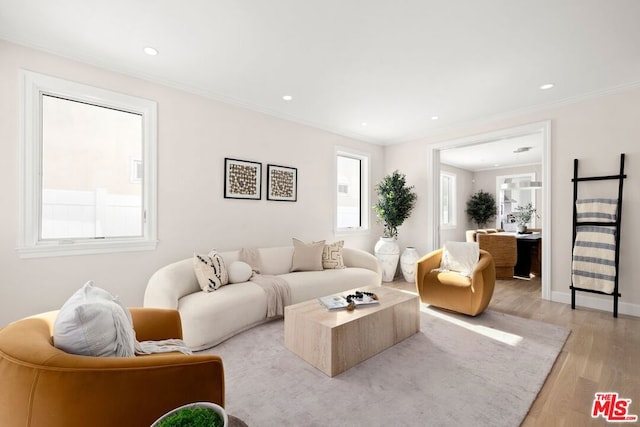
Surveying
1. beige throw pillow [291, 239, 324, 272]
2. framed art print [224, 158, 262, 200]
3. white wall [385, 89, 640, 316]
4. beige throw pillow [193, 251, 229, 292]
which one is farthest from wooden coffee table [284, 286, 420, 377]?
white wall [385, 89, 640, 316]

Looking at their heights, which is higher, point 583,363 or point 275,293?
point 275,293

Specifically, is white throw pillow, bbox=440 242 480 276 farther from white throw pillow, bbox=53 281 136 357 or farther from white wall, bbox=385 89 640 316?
white throw pillow, bbox=53 281 136 357

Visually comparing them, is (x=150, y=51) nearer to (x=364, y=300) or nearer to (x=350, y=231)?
(x=364, y=300)

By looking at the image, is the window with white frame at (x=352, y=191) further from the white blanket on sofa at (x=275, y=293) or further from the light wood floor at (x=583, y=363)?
the light wood floor at (x=583, y=363)

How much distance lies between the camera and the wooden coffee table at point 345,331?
2154 millimetres

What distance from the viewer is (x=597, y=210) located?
137 inches

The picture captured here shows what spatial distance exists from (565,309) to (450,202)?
5418 millimetres

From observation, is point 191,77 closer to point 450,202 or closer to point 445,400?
point 445,400

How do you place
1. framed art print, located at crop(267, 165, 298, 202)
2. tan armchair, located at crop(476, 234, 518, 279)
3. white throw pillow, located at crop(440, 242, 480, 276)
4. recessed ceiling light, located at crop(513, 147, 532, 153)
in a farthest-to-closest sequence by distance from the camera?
recessed ceiling light, located at crop(513, 147, 532, 153)
tan armchair, located at crop(476, 234, 518, 279)
framed art print, located at crop(267, 165, 298, 202)
white throw pillow, located at crop(440, 242, 480, 276)

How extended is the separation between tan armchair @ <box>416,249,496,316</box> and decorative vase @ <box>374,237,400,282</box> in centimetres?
157

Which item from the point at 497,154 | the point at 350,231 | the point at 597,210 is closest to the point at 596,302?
the point at 597,210

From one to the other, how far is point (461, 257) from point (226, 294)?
111 inches

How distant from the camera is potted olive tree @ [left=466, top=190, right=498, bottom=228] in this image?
29.2ft

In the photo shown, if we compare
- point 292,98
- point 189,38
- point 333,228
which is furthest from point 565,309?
point 189,38
